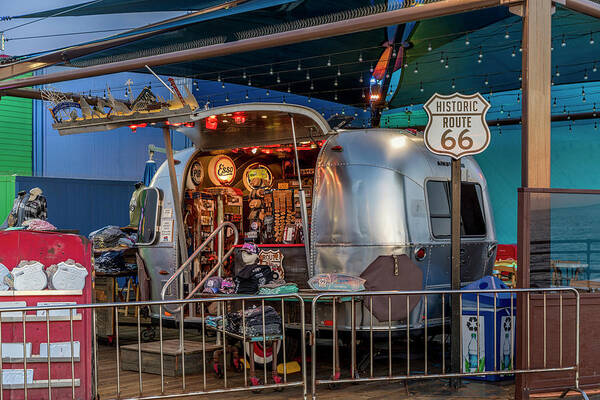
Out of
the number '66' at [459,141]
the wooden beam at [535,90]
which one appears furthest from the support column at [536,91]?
the number '66' at [459,141]

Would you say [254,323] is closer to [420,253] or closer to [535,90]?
[420,253]

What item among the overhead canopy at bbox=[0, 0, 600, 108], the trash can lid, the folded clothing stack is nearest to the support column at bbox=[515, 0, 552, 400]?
the trash can lid

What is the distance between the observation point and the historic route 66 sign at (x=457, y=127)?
24.7ft

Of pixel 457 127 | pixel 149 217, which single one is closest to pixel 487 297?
pixel 457 127

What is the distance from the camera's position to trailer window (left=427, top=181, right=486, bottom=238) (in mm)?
9086

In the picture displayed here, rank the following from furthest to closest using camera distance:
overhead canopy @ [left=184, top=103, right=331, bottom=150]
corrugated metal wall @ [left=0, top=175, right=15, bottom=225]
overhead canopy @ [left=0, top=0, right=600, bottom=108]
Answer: corrugated metal wall @ [left=0, top=175, right=15, bottom=225], overhead canopy @ [left=0, top=0, right=600, bottom=108], overhead canopy @ [left=184, top=103, right=331, bottom=150]

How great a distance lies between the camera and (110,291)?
1105cm

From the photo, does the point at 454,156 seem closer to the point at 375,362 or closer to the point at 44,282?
the point at 375,362

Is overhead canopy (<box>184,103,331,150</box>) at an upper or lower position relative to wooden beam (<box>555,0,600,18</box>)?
lower

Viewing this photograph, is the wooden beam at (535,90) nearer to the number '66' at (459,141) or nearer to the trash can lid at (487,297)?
the number '66' at (459,141)

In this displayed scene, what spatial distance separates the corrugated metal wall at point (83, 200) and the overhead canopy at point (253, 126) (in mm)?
11042

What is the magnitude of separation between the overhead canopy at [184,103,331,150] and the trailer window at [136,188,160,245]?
115cm

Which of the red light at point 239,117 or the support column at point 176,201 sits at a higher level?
the red light at point 239,117

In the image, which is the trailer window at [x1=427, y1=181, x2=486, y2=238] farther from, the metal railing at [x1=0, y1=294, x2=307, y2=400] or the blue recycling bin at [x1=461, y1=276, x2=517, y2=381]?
the metal railing at [x1=0, y1=294, x2=307, y2=400]
